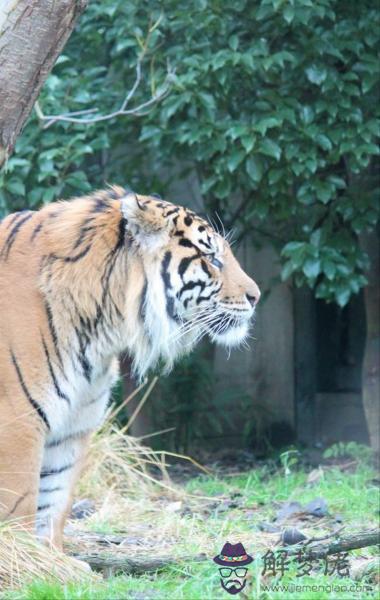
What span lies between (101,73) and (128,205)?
376 centimetres

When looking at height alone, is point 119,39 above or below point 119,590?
above

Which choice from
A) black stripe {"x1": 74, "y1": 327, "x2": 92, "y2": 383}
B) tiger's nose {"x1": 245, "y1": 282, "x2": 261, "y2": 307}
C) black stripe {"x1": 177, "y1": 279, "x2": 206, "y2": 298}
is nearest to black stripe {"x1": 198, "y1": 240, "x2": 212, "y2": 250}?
black stripe {"x1": 177, "y1": 279, "x2": 206, "y2": 298}

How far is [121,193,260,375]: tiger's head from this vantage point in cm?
462

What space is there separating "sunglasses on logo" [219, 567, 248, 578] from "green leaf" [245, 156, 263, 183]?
3513 mm

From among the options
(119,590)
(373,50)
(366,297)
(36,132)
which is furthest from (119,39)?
(119,590)

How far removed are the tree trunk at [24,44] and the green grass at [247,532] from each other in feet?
5.62

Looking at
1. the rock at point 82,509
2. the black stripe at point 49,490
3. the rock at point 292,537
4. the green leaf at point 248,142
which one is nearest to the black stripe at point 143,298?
the black stripe at point 49,490

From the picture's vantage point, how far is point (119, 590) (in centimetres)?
377

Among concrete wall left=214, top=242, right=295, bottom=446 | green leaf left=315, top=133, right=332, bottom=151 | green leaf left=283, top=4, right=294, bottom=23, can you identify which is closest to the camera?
green leaf left=283, top=4, right=294, bottom=23

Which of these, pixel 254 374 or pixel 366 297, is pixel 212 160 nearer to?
pixel 366 297

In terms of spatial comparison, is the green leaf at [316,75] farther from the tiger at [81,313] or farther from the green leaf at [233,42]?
the tiger at [81,313]

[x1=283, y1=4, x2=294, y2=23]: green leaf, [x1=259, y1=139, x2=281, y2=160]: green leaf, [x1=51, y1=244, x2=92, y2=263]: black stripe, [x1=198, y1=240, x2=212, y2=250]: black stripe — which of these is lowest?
[x1=51, y1=244, x2=92, y2=263]: black stripe

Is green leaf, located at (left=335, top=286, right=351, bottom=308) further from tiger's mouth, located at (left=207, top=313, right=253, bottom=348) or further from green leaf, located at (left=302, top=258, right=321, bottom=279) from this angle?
tiger's mouth, located at (left=207, top=313, right=253, bottom=348)

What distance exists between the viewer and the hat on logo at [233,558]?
3.92m
